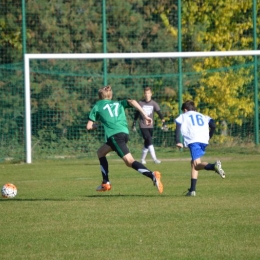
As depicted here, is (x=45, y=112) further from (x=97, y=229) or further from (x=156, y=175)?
(x=97, y=229)

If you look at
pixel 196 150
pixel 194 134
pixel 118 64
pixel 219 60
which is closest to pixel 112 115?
pixel 194 134

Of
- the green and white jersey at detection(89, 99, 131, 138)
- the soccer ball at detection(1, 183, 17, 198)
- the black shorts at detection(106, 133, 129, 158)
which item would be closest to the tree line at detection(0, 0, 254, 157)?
the soccer ball at detection(1, 183, 17, 198)

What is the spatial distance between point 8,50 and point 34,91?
1.71m

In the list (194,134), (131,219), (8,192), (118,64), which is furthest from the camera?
(118,64)

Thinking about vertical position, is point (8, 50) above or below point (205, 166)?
above

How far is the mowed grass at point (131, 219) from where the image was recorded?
819 centimetres

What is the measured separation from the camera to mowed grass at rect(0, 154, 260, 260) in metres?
8.19

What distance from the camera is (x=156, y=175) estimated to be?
12.6m

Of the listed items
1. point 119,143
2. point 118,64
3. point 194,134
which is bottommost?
point 119,143

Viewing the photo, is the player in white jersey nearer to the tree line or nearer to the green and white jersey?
the green and white jersey

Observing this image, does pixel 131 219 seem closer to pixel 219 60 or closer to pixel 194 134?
A: pixel 194 134

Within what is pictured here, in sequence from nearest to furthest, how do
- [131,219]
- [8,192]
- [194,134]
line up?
1. [131,219]
2. [194,134]
3. [8,192]

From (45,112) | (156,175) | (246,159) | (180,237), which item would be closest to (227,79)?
(246,159)

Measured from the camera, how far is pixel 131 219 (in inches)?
411
